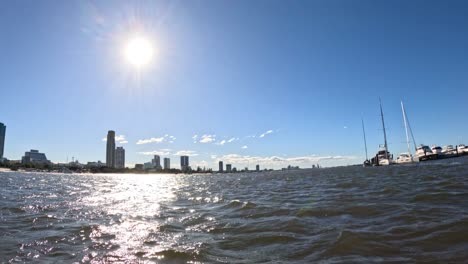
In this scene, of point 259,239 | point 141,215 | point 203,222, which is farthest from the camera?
point 141,215

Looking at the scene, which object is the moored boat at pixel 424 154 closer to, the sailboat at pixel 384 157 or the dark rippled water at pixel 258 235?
the sailboat at pixel 384 157

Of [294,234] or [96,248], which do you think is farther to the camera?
[294,234]

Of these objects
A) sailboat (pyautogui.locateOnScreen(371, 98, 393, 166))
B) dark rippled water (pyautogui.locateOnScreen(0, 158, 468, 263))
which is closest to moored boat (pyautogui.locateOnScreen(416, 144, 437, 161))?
sailboat (pyautogui.locateOnScreen(371, 98, 393, 166))

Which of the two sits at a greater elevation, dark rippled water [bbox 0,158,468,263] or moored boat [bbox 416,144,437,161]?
moored boat [bbox 416,144,437,161]

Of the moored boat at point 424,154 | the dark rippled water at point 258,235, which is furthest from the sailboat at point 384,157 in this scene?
the dark rippled water at point 258,235

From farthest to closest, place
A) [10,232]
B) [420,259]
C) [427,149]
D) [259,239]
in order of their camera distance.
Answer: [427,149] → [10,232] → [259,239] → [420,259]

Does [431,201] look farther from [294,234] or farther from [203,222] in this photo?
[203,222]

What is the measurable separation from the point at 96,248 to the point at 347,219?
793 centimetres

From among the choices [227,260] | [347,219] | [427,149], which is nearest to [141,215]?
[227,260]

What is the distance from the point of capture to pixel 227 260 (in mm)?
6555

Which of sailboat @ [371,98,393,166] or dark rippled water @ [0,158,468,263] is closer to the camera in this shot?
dark rippled water @ [0,158,468,263]

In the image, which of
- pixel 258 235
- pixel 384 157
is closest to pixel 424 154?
pixel 384 157

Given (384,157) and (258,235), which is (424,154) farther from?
(258,235)

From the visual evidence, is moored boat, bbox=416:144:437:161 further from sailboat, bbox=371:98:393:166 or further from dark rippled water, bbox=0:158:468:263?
dark rippled water, bbox=0:158:468:263
